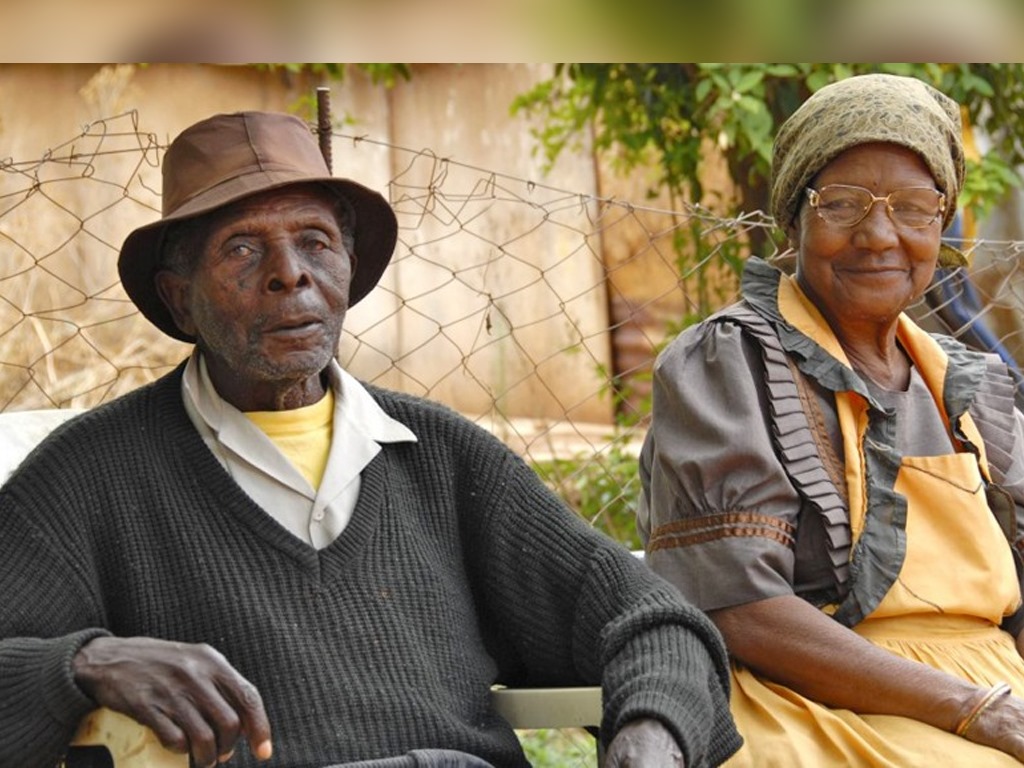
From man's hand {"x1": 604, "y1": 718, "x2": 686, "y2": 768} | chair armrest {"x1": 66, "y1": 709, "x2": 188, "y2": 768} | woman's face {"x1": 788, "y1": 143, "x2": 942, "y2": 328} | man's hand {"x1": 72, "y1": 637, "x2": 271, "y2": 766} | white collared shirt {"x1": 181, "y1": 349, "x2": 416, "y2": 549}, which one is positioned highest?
woman's face {"x1": 788, "y1": 143, "x2": 942, "y2": 328}

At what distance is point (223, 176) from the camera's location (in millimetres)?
2838

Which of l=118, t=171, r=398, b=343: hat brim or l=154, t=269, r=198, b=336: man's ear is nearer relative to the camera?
l=118, t=171, r=398, b=343: hat brim

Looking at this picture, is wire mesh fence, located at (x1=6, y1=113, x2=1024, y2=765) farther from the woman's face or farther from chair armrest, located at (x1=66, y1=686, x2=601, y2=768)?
chair armrest, located at (x1=66, y1=686, x2=601, y2=768)

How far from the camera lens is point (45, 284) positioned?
6961 mm

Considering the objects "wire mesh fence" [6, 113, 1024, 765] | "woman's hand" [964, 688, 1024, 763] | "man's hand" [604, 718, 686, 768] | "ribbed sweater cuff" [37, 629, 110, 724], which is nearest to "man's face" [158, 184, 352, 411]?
"ribbed sweater cuff" [37, 629, 110, 724]

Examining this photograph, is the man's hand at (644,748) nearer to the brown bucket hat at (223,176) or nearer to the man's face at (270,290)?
the man's face at (270,290)

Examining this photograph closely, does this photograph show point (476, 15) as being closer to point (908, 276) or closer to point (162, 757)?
point (162, 757)

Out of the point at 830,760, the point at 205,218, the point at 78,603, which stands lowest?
the point at 830,760

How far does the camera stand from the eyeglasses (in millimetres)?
3295

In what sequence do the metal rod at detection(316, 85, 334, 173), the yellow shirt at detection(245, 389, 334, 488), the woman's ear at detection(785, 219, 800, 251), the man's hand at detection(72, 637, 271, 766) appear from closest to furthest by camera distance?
1. the man's hand at detection(72, 637, 271, 766)
2. the yellow shirt at detection(245, 389, 334, 488)
3. the woman's ear at detection(785, 219, 800, 251)
4. the metal rod at detection(316, 85, 334, 173)

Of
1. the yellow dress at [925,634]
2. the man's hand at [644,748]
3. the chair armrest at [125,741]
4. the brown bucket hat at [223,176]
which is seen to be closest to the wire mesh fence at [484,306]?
the yellow dress at [925,634]

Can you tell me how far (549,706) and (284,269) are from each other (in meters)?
0.85

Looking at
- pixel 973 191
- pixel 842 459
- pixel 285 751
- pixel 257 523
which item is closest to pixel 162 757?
pixel 285 751

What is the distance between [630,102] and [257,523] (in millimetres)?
4039
